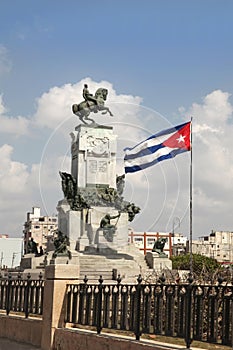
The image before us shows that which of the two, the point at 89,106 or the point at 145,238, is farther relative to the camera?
the point at 145,238

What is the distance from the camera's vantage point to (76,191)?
105 ft

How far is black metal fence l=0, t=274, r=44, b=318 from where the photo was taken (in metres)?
13.3

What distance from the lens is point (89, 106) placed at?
34.8m

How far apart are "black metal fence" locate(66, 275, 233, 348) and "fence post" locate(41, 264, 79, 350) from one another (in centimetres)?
15

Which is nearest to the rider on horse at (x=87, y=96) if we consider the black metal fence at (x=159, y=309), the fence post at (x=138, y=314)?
the black metal fence at (x=159, y=309)

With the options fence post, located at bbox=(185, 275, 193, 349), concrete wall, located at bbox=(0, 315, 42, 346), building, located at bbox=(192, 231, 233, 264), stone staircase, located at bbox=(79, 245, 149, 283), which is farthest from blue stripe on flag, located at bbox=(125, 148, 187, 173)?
building, located at bbox=(192, 231, 233, 264)

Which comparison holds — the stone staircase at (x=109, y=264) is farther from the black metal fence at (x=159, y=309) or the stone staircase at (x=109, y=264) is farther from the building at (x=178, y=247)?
the building at (x=178, y=247)

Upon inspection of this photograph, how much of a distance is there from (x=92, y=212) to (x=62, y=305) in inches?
767

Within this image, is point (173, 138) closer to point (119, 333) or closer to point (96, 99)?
point (96, 99)

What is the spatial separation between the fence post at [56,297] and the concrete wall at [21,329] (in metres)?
0.75

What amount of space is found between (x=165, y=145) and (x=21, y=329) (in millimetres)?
13463

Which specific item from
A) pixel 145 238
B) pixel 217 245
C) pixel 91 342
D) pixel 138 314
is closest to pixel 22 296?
pixel 91 342

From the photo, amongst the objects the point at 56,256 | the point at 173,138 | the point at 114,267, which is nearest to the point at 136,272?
the point at 114,267

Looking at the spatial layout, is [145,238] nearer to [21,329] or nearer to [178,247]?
[21,329]
